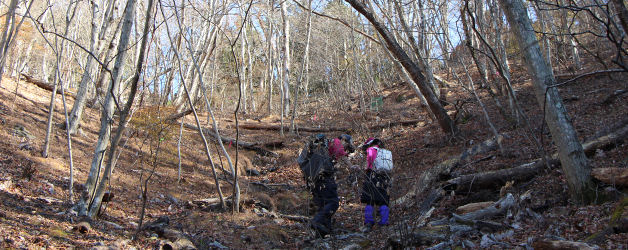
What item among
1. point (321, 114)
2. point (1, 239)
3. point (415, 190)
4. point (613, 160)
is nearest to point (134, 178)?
point (1, 239)

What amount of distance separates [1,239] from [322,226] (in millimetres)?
3530

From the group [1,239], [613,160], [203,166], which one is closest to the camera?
[1,239]

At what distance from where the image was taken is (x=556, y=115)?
13.2ft

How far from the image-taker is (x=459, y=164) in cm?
700

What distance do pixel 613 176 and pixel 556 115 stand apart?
891 millimetres

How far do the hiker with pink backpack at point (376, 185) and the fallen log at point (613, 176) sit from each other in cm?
241

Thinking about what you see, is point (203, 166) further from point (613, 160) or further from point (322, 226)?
point (613, 160)

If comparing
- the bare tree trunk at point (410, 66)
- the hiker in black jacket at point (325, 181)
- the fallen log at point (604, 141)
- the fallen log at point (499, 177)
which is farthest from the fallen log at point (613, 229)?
the bare tree trunk at point (410, 66)

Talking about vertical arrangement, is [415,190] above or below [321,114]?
below

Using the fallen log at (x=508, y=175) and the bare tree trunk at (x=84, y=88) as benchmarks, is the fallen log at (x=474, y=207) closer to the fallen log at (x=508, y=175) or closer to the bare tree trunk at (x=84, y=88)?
the fallen log at (x=508, y=175)

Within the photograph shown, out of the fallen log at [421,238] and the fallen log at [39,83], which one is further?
the fallen log at [39,83]

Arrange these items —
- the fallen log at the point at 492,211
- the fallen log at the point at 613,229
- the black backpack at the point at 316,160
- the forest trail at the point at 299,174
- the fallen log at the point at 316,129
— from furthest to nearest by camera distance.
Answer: the fallen log at the point at 316,129 → the black backpack at the point at 316,160 → the fallen log at the point at 492,211 → the forest trail at the point at 299,174 → the fallen log at the point at 613,229

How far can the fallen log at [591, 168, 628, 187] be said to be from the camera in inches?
161

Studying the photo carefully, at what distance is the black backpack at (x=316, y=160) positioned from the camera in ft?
18.8
